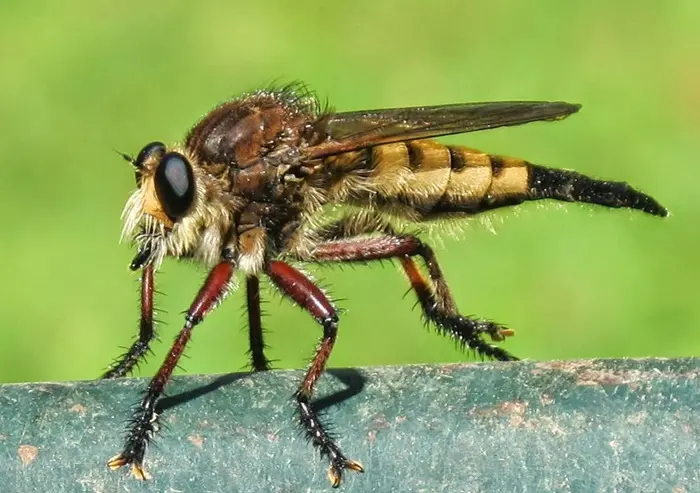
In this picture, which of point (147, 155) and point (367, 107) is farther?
point (367, 107)

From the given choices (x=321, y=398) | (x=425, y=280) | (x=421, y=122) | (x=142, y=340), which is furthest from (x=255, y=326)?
(x=321, y=398)

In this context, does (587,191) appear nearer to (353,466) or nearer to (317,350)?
(317,350)

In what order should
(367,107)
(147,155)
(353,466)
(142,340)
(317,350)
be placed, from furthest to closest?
(367,107), (147,155), (142,340), (317,350), (353,466)

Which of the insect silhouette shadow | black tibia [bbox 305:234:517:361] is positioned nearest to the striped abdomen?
black tibia [bbox 305:234:517:361]

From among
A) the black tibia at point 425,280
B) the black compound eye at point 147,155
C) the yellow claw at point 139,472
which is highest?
the black compound eye at point 147,155

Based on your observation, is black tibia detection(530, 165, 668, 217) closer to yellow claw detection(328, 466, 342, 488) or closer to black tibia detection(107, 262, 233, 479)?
black tibia detection(107, 262, 233, 479)

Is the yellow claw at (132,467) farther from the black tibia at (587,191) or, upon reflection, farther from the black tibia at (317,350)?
the black tibia at (587,191)

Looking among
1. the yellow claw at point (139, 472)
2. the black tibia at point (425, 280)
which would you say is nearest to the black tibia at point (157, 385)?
the yellow claw at point (139, 472)

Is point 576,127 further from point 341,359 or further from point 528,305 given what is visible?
point 341,359
